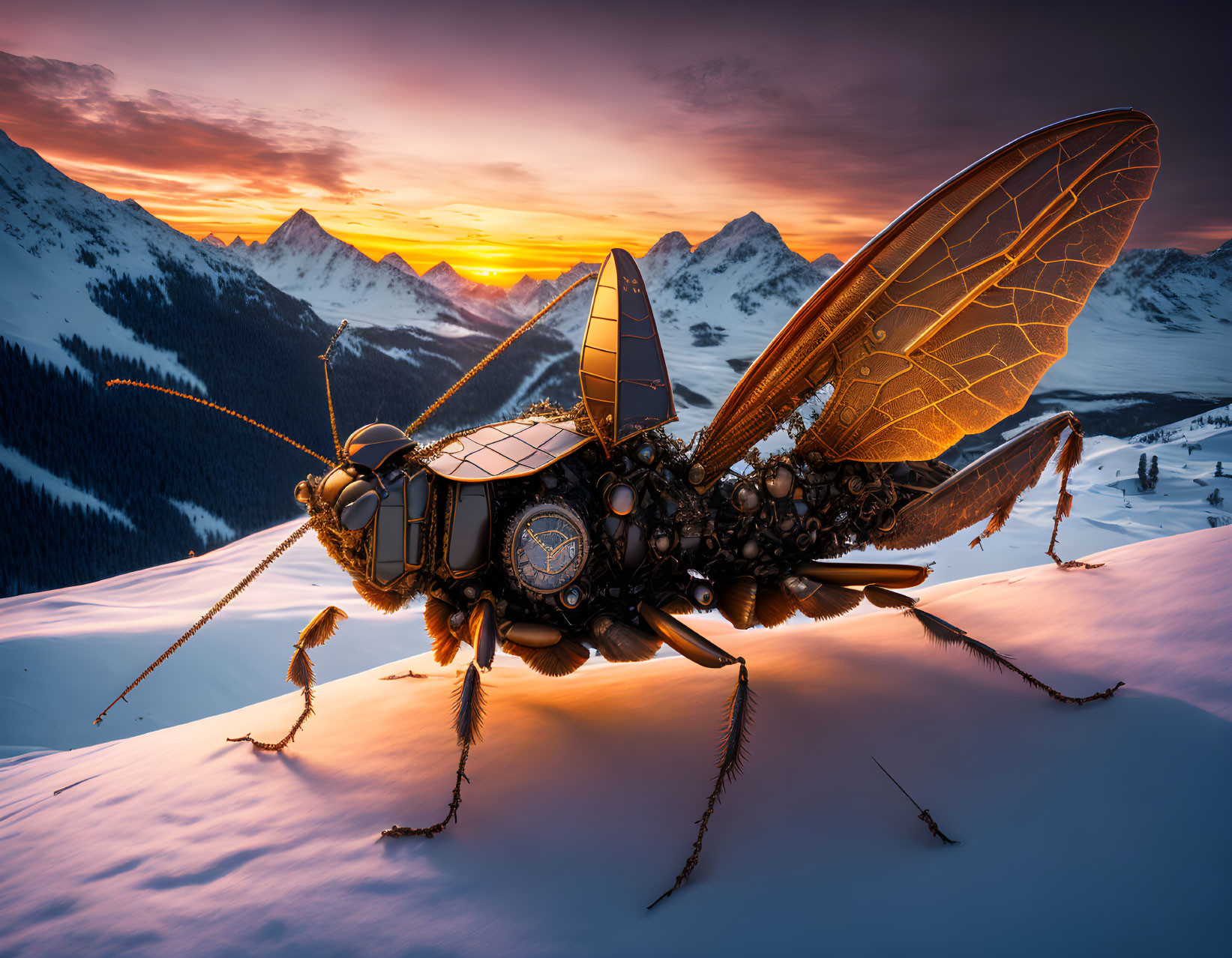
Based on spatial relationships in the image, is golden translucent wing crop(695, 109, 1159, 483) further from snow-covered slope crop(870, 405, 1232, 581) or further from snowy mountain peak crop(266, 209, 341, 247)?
snowy mountain peak crop(266, 209, 341, 247)

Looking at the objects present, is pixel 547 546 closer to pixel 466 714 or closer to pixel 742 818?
pixel 466 714

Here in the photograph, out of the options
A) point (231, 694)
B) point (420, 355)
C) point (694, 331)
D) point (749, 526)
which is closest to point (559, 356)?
point (694, 331)

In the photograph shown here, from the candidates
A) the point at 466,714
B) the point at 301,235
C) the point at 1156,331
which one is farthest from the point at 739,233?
the point at 301,235

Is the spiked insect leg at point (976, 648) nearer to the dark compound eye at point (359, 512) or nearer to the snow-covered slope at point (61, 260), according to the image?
the dark compound eye at point (359, 512)

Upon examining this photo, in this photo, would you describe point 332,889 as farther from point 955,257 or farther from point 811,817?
point 955,257

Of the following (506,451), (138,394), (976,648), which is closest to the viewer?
(976,648)

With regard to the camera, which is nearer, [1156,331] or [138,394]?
[138,394]
